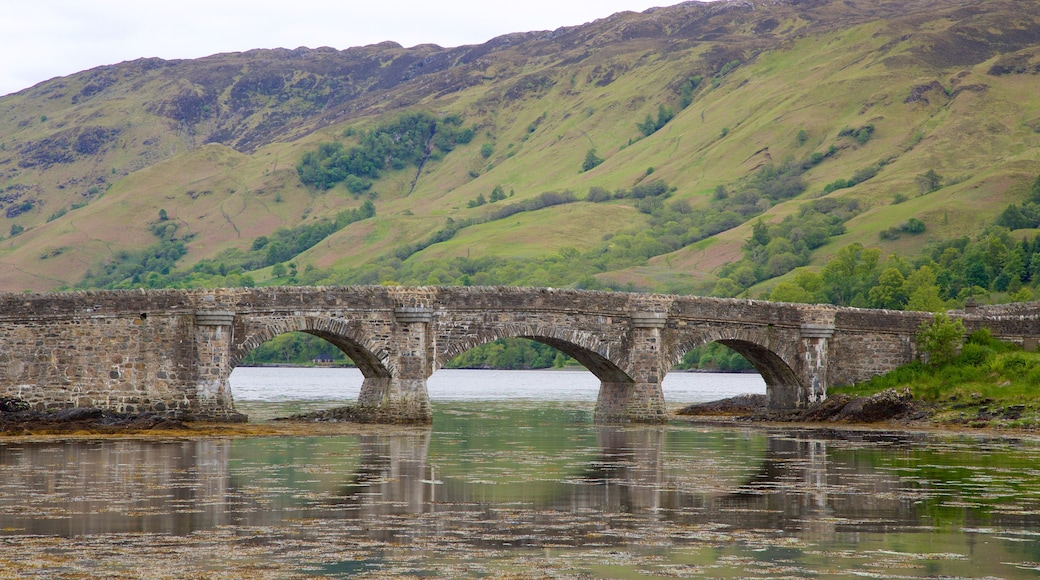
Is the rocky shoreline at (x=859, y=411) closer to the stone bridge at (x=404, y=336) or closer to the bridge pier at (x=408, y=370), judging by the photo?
the stone bridge at (x=404, y=336)

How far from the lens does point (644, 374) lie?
1607 inches

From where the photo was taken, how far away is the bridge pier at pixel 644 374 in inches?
1598

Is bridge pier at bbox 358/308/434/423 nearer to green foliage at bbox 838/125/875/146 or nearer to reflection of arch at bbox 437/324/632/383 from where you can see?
reflection of arch at bbox 437/324/632/383

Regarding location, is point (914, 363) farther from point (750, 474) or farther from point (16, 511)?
point (16, 511)

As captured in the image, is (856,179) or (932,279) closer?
(932,279)

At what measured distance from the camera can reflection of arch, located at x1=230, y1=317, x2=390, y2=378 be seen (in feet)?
119

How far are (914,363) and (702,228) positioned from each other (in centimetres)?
13177

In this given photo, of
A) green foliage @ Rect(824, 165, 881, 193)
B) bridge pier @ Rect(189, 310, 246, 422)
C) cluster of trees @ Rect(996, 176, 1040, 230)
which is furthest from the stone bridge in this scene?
green foliage @ Rect(824, 165, 881, 193)

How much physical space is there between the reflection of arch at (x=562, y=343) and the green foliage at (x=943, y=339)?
10.6 meters

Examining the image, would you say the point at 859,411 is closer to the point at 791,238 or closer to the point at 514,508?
the point at 514,508

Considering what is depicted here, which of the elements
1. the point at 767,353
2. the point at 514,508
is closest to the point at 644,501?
the point at 514,508

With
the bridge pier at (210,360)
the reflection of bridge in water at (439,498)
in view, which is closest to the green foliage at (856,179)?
the bridge pier at (210,360)

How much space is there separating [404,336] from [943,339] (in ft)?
59.2

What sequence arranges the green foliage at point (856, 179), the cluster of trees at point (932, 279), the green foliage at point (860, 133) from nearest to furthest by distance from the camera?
the cluster of trees at point (932, 279), the green foliage at point (856, 179), the green foliage at point (860, 133)
